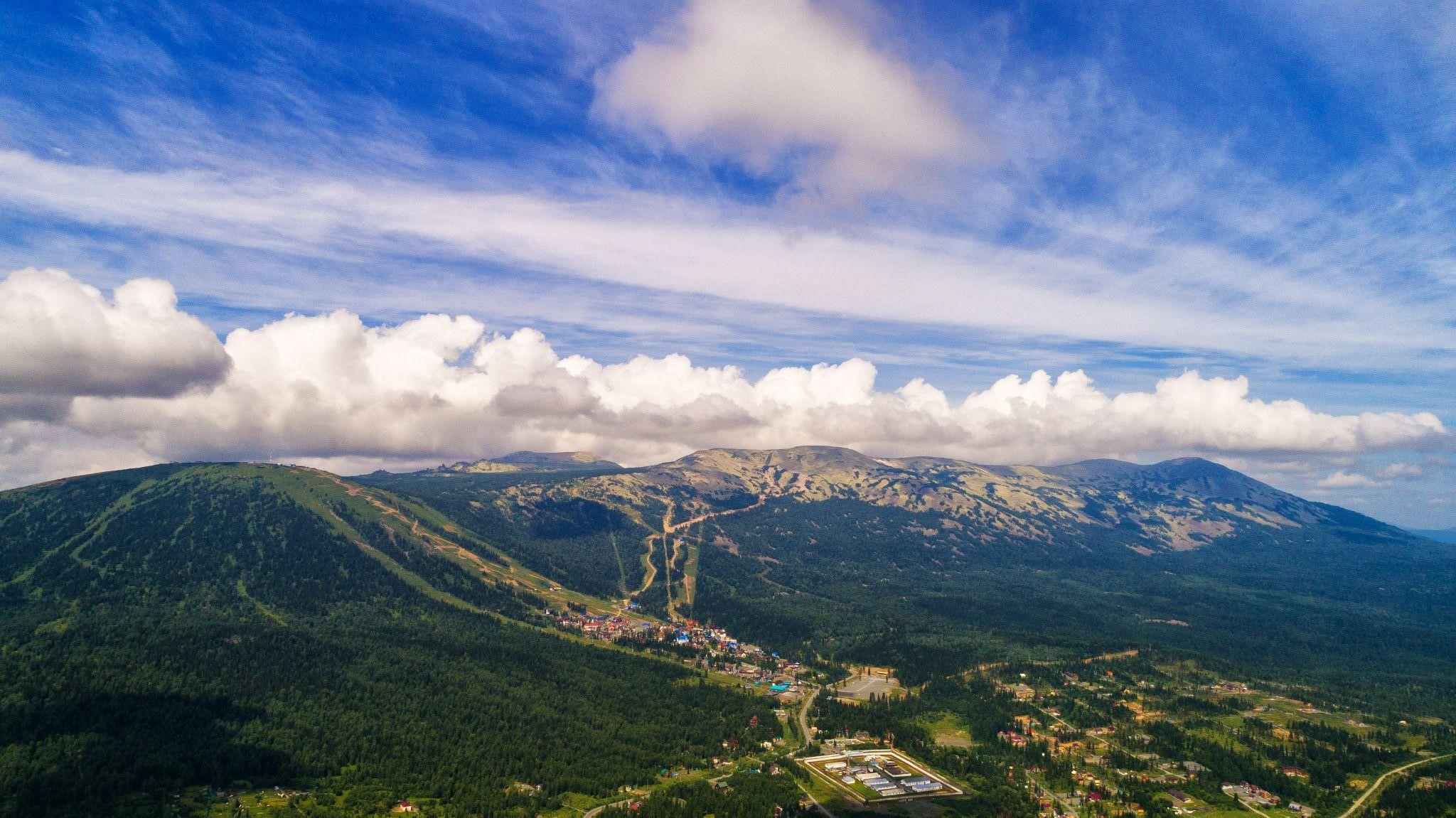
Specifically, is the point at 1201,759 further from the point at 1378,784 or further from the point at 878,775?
the point at 878,775

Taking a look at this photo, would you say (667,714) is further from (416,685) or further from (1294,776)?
(1294,776)

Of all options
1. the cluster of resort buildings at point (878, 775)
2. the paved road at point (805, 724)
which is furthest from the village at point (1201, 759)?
the paved road at point (805, 724)

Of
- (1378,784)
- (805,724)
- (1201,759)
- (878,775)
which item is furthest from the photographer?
(805,724)

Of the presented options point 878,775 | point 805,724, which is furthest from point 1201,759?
point 805,724

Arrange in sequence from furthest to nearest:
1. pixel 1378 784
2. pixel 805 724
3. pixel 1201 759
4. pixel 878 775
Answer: pixel 805 724
pixel 1201 759
pixel 1378 784
pixel 878 775

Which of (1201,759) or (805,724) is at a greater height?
(1201,759)

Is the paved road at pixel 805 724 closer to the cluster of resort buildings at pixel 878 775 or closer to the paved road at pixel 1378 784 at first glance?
the cluster of resort buildings at pixel 878 775

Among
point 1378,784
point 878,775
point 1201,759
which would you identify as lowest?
point 878,775

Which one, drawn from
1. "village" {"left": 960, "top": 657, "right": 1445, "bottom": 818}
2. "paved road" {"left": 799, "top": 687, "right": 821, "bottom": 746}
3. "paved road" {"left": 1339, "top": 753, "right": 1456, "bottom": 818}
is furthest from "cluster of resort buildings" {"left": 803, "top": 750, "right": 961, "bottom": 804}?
"paved road" {"left": 1339, "top": 753, "right": 1456, "bottom": 818}

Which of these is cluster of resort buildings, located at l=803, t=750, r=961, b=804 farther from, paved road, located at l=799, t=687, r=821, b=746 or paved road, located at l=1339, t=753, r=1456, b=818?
paved road, located at l=1339, t=753, r=1456, b=818
